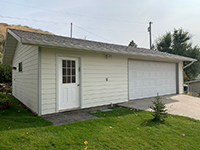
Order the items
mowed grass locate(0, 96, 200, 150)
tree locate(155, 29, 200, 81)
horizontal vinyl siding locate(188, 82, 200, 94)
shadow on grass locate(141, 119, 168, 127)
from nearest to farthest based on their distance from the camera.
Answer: mowed grass locate(0, 96, 200, 150)
shadow on grass locate(141, 119, 168, 127)
horizontal vinyl siding locate(188, 82, 200, 94)
tree locate(155, 29, 200, 81)

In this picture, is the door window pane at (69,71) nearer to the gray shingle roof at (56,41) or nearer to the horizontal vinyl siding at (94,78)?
the horizontal vinyl siding at (94,78)

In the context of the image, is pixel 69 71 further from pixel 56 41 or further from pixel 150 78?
pixel 150 78

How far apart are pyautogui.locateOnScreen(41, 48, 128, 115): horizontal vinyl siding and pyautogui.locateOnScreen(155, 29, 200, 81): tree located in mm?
17585

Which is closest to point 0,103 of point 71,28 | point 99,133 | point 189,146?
point 99,133

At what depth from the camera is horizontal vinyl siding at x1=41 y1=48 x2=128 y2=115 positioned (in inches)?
186

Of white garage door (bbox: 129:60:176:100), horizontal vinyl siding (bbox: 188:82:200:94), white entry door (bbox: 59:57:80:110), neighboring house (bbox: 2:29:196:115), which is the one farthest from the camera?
horizontal vinyl siding (bbox: 188:82:200:94)

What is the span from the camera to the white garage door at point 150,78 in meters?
7.45

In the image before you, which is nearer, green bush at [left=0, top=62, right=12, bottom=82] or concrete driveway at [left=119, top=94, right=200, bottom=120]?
concrete driveway at [left=119, top=94, right=200, bottom=120]

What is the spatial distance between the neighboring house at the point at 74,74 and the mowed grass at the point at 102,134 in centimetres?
121

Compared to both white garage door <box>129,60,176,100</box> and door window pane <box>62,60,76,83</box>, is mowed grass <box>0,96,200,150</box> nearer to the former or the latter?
door window pane <box>62,60,76,83</box>

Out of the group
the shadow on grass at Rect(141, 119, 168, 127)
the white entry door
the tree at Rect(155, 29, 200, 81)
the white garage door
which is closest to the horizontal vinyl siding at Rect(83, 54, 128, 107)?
the white entry door

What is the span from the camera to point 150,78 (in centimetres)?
827

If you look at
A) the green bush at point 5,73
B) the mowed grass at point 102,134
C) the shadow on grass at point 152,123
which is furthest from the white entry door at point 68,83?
the green bush at point 5,73

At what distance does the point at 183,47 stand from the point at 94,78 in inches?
799
